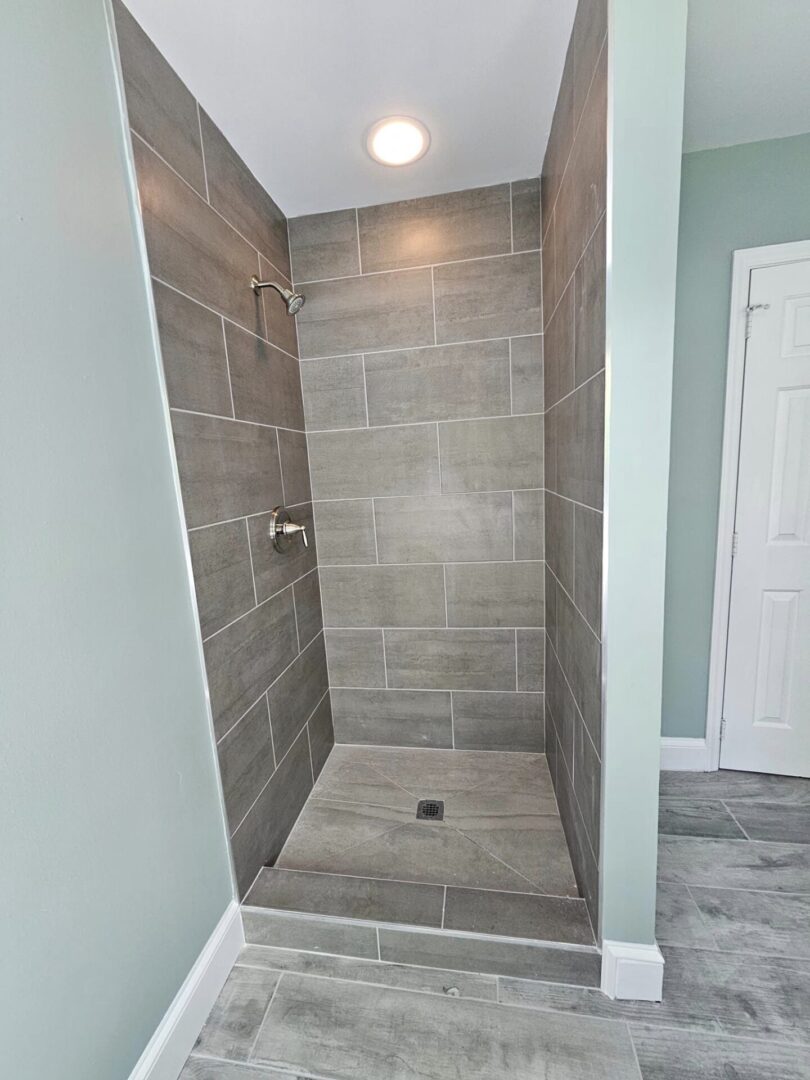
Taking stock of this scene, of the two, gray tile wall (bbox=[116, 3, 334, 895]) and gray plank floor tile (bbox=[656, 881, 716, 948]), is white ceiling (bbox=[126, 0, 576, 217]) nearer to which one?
gray tile wall (bbox=[116, 3, 334, 895])

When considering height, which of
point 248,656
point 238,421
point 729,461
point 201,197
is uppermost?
point 201,197

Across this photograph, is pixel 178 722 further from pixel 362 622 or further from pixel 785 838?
pixel 785 838

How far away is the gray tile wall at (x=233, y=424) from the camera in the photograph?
1.10 meters

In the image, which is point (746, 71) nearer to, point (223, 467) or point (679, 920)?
point (223, 467)

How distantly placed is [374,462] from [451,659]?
0.95m

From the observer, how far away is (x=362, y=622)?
204cm

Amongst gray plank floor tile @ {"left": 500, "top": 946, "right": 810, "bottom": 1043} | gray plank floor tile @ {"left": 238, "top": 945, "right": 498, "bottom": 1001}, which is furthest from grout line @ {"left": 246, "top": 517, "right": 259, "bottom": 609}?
gray plank floor tile @ {"left": 500, "top": 946, "right": 810, "bottom": 1043}

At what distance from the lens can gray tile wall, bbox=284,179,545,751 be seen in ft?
5.69

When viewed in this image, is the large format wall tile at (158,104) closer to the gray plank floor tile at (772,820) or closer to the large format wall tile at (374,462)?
the large format wall tile at (374,462)

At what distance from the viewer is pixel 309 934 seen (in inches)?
49.4

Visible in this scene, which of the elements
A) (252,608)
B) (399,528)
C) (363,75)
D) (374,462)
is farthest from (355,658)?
(363,75)

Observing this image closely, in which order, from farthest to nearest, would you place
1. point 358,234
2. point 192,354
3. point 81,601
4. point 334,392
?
point 334,392 → point 358,234 → point 192,354 → point 81,601

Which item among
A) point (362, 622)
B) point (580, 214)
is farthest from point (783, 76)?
point (362, 622)

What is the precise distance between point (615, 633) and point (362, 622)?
1.28 meters
